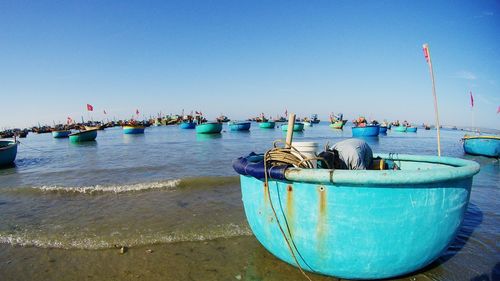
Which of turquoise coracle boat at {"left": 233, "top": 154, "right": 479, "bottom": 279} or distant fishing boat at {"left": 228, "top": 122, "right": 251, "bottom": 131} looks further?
distant fishing boat at {"left": 228, "top": 122, "right": 251, "bottom": 131}

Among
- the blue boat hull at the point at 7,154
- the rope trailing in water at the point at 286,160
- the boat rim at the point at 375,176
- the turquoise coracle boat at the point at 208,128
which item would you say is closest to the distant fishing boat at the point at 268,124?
the turquoise coracle boat at the point at 208,128

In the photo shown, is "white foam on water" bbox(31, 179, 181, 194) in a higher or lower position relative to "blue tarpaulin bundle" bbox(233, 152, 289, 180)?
lower

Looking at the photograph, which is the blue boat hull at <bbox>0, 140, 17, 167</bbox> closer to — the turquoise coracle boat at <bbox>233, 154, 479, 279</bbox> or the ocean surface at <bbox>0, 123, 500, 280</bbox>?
the ocean surface at <bbox>0, 123, 500, 280</bbox>

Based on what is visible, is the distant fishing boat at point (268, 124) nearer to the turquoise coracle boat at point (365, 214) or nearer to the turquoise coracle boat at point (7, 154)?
the turquoise coracle boat at point (7, 154)

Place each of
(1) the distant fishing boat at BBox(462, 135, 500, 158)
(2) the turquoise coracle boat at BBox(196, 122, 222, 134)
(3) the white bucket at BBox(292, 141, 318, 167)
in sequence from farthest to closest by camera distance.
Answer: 1. (2) the turquoise coracle boat at BBox(196, 122, 222, 134)
2. (1) the distant fishing boat at BBox(462, 135, 500, 158)
3. (3) the white bucket at BBox(292, 141, 318, 167)

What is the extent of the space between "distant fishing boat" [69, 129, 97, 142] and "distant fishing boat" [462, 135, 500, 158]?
1661 inches

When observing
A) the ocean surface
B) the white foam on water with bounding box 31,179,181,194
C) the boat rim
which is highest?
the boat rim

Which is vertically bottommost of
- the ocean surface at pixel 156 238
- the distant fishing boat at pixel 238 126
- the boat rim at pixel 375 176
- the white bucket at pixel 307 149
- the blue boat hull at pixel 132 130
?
the ocean surface at pixel 156 238

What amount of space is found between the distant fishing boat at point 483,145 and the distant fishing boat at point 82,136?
42188 millimetres

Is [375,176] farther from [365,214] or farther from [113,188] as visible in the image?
[113,188]

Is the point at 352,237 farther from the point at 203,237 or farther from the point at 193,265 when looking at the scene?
the point at 203,237

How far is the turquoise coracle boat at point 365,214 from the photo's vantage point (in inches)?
101

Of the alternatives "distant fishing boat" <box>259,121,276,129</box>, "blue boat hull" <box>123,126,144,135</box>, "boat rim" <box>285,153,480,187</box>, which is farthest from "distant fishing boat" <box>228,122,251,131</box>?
"boat rim" <box>285,153,480,187</box>

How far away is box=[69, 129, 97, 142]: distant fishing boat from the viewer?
36031mm
